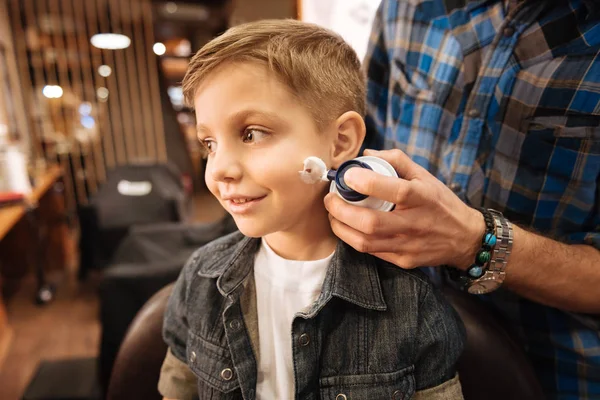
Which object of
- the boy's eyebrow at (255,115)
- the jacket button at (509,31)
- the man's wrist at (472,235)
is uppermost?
the jacket button at (509,31)

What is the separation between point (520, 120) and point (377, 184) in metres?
0.43

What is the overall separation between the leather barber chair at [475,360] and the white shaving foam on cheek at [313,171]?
1.38 ft

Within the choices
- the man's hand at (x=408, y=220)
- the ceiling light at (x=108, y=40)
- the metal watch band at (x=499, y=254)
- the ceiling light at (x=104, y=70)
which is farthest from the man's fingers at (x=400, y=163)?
the ceiling light at (x=104, y=70)

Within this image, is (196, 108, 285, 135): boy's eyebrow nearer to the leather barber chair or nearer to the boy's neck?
the boy's neck

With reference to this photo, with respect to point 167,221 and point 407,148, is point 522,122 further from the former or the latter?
point 167,221

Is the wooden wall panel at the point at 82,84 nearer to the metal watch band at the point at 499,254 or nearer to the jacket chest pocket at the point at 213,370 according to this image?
the jacket chest pocket at the point at 213,370

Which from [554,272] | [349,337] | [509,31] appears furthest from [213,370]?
[509,31]

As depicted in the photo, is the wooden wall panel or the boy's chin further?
the wooden wall panel

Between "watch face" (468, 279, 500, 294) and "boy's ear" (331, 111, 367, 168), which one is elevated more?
"boy's ear" (331, 111, 367, 168)

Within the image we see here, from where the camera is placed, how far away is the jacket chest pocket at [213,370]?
2.34ft

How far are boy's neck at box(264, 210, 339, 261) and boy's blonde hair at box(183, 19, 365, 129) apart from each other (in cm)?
18

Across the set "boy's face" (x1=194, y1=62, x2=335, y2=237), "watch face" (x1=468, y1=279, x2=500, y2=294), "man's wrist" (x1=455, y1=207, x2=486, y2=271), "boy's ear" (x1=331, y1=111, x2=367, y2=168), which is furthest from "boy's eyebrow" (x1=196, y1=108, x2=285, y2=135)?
"watch face" (x1=468, y1=279, x2=500, y2=294)

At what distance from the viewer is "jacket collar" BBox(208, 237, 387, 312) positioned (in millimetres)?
679

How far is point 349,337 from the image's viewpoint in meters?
0.69
